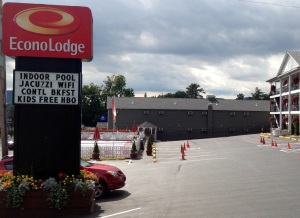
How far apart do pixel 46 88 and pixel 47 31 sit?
1473mm

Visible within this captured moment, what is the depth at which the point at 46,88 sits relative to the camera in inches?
436

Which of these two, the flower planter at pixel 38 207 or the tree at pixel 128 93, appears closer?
the flower planter at pixel 38 207

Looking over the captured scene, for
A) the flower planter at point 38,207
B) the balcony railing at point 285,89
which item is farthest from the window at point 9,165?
the balcony railing at point 285,89

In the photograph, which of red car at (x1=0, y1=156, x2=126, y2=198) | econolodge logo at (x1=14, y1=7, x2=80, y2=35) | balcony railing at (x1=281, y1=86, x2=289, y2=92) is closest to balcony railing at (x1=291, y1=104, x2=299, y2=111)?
balcony railing at (x1=281, y1=86, x2=289, y2=92)

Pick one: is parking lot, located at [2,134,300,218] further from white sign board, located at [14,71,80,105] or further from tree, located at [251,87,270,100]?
tree, located at [251,87,270,100]

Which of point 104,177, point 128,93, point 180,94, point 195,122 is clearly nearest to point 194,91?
point 180,94

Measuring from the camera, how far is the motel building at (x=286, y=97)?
5212 cm

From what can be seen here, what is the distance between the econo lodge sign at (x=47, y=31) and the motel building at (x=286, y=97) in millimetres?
42147

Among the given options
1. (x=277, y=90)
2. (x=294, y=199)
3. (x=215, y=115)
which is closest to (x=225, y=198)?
(x=294, y=199)

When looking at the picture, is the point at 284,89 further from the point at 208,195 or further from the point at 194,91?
the point at 194,91

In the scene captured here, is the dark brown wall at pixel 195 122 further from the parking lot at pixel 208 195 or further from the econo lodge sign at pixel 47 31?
the econo lodge sign at pixel 47 31

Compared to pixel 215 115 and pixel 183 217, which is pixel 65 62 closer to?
pixel 183 217

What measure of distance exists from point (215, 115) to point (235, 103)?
6.02 meters

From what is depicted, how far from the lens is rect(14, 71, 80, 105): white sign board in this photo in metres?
10.9
